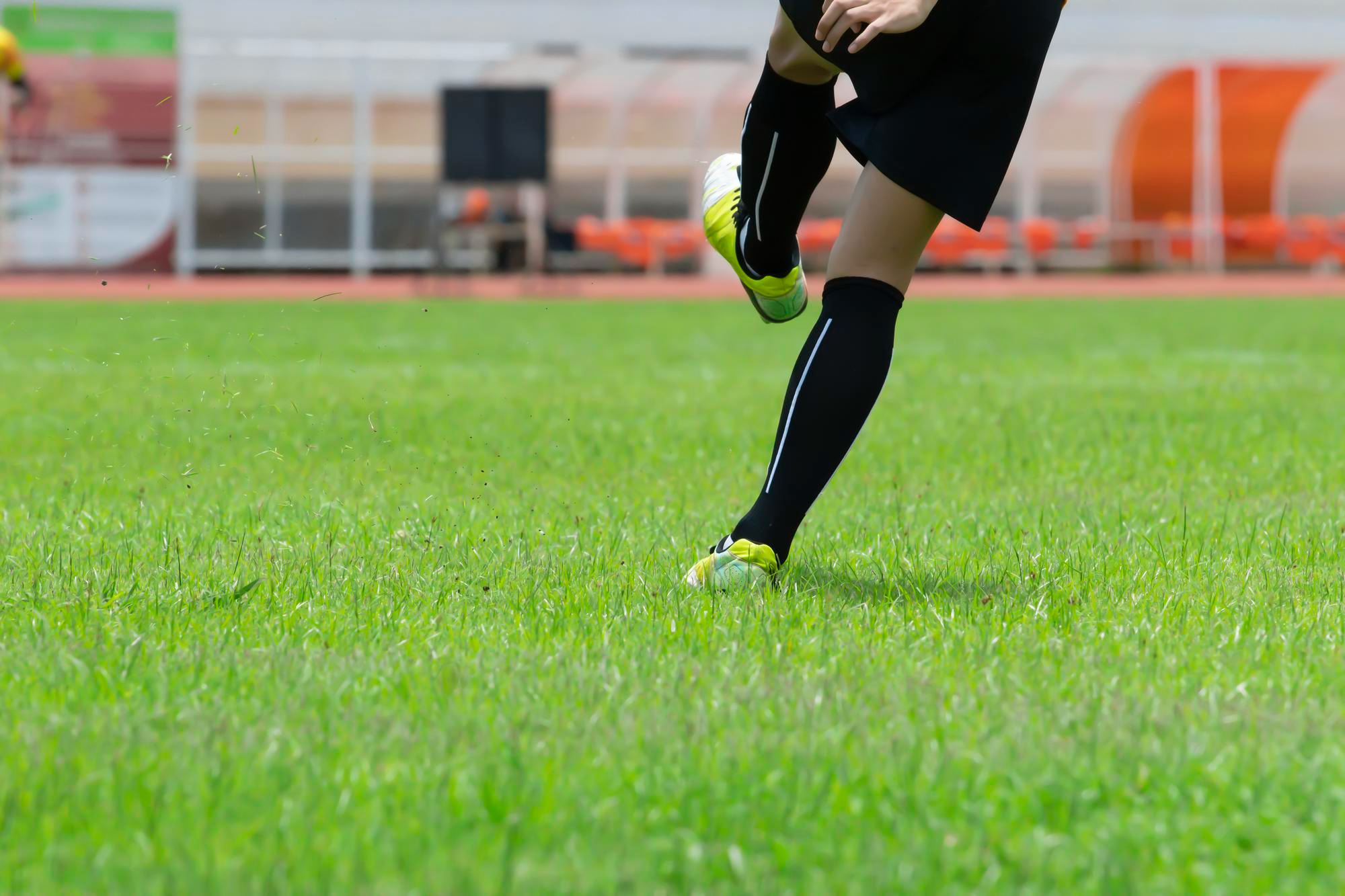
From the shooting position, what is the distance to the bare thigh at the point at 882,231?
9.78 ft

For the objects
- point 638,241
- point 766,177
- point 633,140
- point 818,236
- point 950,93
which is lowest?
point 638,241

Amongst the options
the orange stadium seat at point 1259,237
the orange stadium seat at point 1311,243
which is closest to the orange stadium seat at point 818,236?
the orange stadium seat at point 1259,237

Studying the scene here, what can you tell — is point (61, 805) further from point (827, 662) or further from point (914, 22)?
point (914, 22)

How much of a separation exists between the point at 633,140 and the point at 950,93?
80.8ft

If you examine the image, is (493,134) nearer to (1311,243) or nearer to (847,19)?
(1311,243)

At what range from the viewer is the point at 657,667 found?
2471 mm

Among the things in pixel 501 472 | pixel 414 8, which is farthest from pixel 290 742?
pixel 414 8

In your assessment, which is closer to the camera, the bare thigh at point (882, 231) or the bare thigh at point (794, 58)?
the bare thigh at point (882, 231)

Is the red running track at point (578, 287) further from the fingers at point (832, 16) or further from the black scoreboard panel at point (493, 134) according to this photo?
the fingers at point (832, 16)

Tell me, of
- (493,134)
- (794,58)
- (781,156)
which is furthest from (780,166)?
Answer: (493,134)

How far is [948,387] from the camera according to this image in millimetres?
7816

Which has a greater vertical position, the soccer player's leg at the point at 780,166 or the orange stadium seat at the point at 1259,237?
the soccer player's leg at the point at 780,166

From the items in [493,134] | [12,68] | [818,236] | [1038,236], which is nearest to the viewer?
[12,68]

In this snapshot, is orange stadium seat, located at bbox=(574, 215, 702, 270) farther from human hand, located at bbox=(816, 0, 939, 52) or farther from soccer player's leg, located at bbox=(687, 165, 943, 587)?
human hand, located at bbox=(816, 0, 939, 52)
